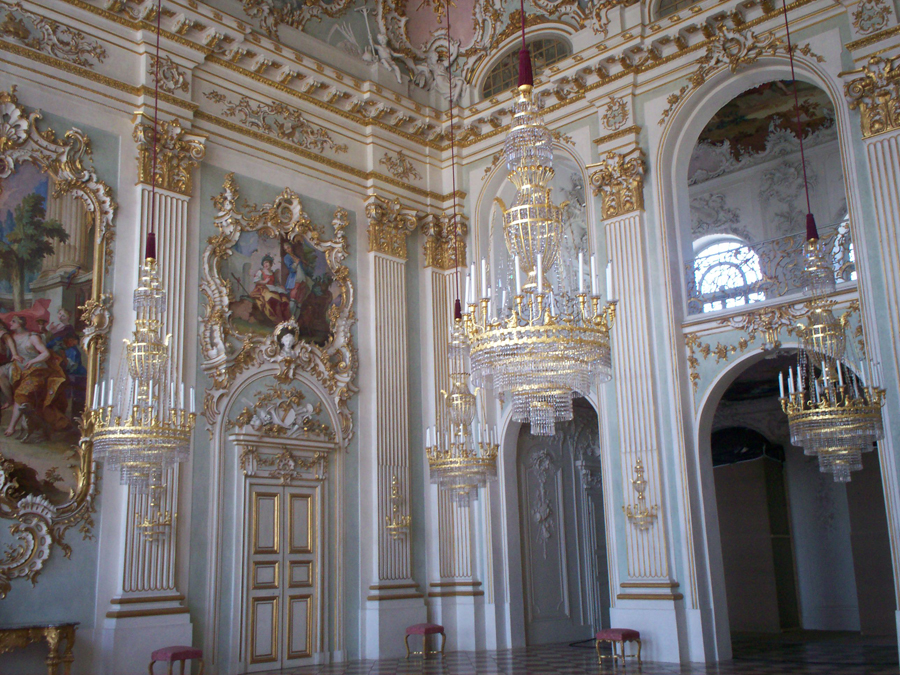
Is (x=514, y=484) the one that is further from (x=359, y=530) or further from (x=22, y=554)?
(x=22, y=554)

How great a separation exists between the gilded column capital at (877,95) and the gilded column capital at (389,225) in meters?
6.20

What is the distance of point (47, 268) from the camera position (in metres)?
9.17

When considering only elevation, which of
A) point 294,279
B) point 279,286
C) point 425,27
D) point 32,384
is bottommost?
point 32,384

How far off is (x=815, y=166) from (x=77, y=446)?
12.2 metres

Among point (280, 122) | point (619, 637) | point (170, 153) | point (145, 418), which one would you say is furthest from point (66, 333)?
point (619, 637)

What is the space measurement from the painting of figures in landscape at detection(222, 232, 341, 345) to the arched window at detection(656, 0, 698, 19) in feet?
18.7

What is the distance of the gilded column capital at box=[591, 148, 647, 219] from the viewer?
1150 cm

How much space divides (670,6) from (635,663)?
8.53 meters

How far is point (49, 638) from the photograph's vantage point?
790 cm

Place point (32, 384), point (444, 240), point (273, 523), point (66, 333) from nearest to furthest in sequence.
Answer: point (32, 384) < point (66, 333) < point (273, 523) < point (444, 240)

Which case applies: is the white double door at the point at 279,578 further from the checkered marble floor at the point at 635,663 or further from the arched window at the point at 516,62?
the arched window at the point at 516,62

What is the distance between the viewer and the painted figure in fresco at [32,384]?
864cm

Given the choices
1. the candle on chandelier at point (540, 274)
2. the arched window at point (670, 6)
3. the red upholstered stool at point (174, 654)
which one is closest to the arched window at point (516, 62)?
the arched window at point (670, 6)

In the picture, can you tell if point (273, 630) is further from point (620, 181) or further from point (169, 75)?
point (620, 181)
